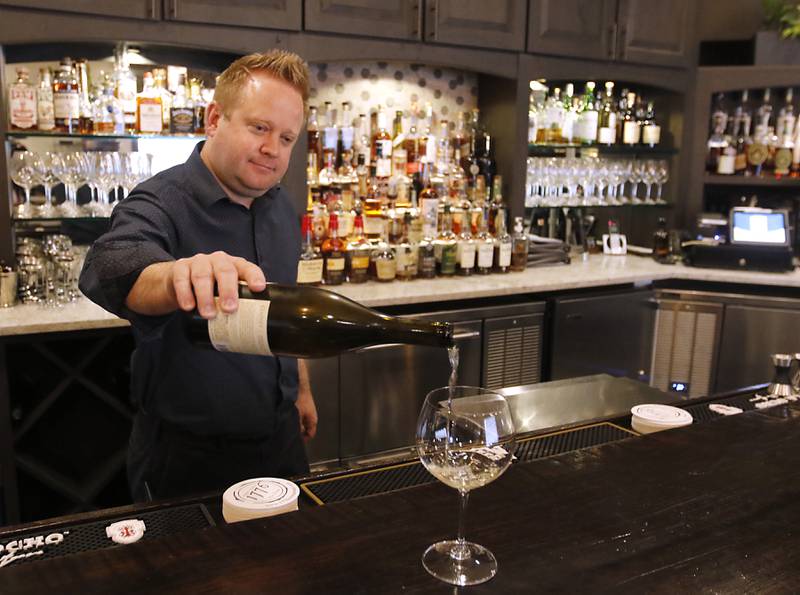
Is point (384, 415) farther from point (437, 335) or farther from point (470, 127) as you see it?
point (437, 335)

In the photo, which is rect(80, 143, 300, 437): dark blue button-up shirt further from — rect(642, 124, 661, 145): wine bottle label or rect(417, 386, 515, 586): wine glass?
rect(642, 124, 661, 145): wine bottle label

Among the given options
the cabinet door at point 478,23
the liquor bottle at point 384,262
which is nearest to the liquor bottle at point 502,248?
the liquor bottle at point 384,262

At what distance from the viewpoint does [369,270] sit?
3.59 m

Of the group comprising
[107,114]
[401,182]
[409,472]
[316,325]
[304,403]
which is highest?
[107,114]

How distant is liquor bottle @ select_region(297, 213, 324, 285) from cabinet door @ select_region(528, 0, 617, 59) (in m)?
1.50

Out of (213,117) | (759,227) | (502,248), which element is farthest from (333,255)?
(759,227)

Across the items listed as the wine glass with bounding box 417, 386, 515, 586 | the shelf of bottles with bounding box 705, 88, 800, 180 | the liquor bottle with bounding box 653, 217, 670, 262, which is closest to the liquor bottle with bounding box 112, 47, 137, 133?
the wine glass with bounding box 417, 386, 515, 586

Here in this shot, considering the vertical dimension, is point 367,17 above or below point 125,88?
above

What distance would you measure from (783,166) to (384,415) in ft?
9.59

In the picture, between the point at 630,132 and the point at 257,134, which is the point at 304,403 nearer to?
the point at 257,134

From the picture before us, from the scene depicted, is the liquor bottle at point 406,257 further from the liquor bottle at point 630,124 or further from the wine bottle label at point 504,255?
the liquor bottle at point 630,124

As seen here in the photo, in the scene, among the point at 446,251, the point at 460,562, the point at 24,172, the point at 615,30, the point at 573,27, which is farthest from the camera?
the point at 615,30

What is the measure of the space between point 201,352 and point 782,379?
1.47 metres

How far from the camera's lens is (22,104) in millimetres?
2885
